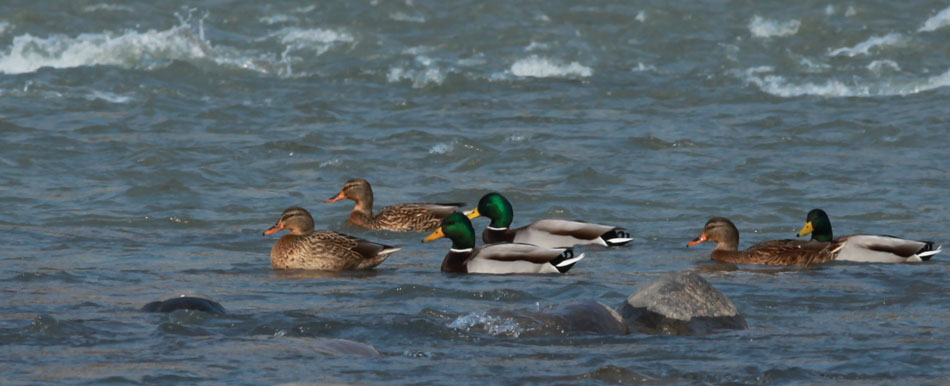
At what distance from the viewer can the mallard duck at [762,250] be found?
1134 cm

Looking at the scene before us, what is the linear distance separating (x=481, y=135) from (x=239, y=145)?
271 cm

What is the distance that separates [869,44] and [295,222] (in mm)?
13879

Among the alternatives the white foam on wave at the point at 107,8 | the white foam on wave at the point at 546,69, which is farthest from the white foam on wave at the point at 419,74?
the white foam on wave at the point at 107,8

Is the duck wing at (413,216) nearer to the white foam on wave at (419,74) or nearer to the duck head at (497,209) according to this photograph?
the duck head at (497,209)

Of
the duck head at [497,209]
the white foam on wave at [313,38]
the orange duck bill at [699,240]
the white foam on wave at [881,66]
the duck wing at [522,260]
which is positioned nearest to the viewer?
the duck wing at [522,260]

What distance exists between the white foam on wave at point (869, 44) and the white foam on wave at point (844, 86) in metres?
1.73

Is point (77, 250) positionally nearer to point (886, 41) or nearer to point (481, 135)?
point (481, 135)

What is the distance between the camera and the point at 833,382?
22.4 ft

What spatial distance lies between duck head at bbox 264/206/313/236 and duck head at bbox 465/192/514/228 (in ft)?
5.38

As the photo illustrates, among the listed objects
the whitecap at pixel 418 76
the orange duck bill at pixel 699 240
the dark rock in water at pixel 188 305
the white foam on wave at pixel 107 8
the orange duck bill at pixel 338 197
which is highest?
the white foam on wave at pixel 107 8

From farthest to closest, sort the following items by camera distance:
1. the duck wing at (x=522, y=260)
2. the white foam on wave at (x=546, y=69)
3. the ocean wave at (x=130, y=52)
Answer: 1. the ocean wave at (x=130, y=52)
2. the white foam on wave at (x=546, y=69)
3. the duck wing at (x=522, y=260)

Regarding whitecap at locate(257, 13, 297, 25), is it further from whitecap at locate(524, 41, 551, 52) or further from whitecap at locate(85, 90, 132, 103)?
whitecap at locate(85, 90, 132, 103)

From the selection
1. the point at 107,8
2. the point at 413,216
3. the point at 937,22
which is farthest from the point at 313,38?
the point at 413,216

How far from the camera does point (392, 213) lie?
13594 mm
